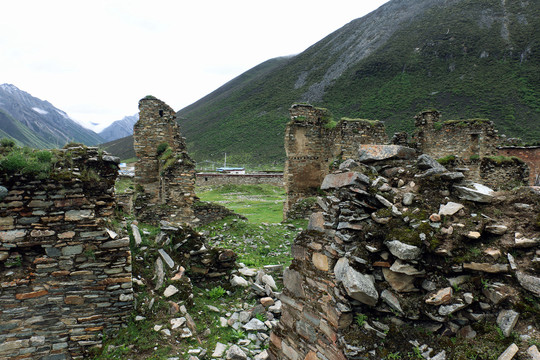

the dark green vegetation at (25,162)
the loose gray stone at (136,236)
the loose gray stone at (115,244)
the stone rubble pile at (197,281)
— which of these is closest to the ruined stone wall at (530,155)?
the stone rubble pile at (197,281)

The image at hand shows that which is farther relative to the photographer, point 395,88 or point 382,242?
point 395,88

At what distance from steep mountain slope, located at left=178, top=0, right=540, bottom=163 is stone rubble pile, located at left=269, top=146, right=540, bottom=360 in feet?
160

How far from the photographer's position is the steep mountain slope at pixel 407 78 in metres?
52.4

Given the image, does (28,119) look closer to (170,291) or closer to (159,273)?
(159,273)

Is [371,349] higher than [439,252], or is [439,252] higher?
[439,252]

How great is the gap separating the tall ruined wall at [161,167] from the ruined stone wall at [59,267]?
6509 millimetres

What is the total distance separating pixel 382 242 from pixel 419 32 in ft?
332

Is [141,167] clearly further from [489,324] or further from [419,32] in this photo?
[419,32]

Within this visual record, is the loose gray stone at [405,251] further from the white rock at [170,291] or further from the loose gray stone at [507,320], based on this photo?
the white rock at [170,291]

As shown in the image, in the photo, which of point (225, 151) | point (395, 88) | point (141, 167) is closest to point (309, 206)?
point (141, 167)

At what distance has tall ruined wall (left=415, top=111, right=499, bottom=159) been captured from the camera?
594 inches

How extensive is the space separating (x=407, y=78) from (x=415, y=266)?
3191 inches

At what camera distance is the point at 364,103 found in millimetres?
70875

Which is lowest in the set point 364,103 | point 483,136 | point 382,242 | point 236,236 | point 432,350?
point 236,236
